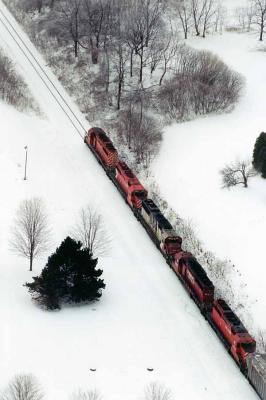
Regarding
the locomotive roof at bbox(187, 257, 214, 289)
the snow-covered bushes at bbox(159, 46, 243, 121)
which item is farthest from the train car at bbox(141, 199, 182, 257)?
the snow-covered bushes at bbox(159, 46, 243, 121)

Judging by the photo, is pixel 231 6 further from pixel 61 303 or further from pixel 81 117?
pixel 61 303

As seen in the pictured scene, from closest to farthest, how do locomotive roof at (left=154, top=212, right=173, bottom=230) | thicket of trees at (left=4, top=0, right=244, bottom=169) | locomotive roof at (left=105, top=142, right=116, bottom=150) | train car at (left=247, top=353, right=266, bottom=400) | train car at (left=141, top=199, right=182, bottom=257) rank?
train car at (left=247, top=353, right=266, bottom=400) → train car at (left=141, top=199, right=182, bottom=257) → locomotive roof at (left=154, top=212, right=173, bottom=230) → locomotive roof at (left=105, top=142, right=116, bottom=150) → thicket of trees at (left=4, top=0, right=244, bottom=169)

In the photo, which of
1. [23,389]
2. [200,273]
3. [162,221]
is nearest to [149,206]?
[162,221]

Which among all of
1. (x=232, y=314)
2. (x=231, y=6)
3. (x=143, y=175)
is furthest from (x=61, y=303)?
(x=231, y=6)

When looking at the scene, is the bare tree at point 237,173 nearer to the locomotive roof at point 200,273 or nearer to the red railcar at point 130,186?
the red railcar at point 130,186

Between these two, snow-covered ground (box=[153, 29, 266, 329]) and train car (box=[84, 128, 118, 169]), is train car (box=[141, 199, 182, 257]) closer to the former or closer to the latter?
snow-covered ground (box=[153, 29, 266, 329])

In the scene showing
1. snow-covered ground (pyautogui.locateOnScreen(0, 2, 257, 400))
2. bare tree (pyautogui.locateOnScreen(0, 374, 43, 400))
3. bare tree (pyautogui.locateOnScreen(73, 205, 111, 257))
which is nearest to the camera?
bare tree (pyautogui.locateOnScreen(0, 374, 43, 400))

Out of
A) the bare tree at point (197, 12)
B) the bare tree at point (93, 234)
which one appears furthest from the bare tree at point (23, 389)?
the bare tree at point (197, 12)
